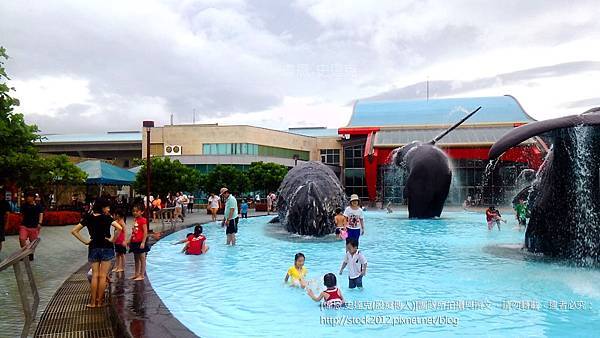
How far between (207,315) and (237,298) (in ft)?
3.22

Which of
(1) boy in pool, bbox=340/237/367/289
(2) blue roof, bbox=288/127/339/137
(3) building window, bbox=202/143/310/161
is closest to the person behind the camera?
(1) boy in pool, bbox=340/237/367/289

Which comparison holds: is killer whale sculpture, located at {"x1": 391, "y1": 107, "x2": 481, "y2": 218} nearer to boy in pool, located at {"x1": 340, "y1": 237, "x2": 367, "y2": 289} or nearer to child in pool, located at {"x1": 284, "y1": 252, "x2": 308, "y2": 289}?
boy in pool, located at {"x1": 340, "y1": 237, "x2": 367, "y2": 289}

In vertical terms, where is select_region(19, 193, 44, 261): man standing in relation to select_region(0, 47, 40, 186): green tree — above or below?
below

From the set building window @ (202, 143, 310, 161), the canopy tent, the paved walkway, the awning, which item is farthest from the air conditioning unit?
the paved walkway

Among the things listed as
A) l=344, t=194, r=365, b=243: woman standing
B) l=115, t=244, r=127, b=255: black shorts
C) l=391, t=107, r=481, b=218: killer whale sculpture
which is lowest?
l=115, t=244, r=127, b=255: black shorts

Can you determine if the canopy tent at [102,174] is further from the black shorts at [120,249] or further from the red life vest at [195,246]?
the black shorts at [120,249]

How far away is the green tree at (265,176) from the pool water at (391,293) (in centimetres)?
2873

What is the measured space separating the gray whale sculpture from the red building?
27965 mm

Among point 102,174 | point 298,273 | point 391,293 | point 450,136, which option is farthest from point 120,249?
point 450,136

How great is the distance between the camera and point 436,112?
189 feet

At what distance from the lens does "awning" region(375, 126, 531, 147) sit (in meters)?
46.6

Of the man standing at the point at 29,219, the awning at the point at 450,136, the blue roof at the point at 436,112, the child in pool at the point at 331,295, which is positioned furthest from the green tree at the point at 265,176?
the child in pool at the point at 331,295

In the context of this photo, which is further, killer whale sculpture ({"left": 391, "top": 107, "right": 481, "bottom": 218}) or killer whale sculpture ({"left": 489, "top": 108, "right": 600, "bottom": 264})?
killer whale sculpture ({"left": 391, "top": 107, "right": 481, "bottom": 218})

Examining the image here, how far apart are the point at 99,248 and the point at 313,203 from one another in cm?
930
